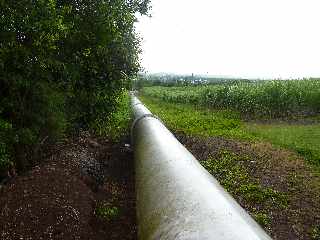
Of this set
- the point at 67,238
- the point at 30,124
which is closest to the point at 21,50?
the point at 30,124

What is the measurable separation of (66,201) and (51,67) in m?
3.32

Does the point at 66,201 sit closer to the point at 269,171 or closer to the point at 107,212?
the point at 107,212

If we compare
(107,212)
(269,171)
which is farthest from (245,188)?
(107,212)

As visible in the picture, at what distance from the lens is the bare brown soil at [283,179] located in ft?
23.2

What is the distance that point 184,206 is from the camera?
406 centimetres

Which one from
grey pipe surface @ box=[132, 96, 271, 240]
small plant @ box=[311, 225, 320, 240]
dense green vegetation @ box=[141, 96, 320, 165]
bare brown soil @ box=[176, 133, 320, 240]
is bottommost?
dense green vegetation @ box=[141, 96, 320, 165]

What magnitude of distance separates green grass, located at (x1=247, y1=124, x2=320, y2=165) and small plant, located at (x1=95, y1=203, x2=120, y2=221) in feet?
18.0

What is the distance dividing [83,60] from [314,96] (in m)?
14.3

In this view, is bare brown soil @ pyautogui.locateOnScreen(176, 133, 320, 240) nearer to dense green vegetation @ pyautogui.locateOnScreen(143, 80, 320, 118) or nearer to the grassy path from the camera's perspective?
the grassy path

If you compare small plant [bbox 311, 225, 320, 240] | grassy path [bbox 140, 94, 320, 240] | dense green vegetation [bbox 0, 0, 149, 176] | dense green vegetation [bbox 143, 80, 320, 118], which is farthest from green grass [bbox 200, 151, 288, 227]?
dense green vegetation [bbox 143, 80, 320, 118]

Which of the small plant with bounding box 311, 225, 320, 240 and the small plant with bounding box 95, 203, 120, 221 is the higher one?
the small plant with bounding box 95, 203, 120, 221

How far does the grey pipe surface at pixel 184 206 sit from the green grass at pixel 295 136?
6271 millimetres

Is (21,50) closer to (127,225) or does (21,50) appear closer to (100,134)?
(127,225)

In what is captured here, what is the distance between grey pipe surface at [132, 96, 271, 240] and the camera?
342cm
